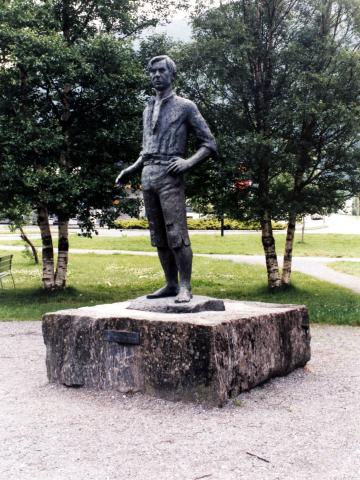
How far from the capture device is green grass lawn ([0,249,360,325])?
12438mm

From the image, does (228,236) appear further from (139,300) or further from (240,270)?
(139,300)

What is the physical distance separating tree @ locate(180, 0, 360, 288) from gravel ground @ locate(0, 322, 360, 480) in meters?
7.12

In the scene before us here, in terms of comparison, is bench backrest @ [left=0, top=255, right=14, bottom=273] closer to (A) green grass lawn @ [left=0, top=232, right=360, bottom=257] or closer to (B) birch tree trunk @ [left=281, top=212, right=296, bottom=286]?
(B) birch tree trunk @ [left=281, top=212, right=296, bottom=286]

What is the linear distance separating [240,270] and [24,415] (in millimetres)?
14575

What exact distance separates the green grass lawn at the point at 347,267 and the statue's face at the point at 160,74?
14407 millimetres

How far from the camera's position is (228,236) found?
118 feet

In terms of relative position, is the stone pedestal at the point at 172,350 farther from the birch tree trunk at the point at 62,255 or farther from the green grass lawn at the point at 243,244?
the green grass lawn at the point at 243,244

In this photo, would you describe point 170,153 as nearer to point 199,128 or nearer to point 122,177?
point 199,128

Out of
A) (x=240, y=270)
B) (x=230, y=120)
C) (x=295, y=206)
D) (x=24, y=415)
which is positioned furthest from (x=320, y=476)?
(x=240, y=270)

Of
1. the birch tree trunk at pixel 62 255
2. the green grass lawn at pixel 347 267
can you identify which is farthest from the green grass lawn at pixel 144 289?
the green grass lawn at pixel 347 267

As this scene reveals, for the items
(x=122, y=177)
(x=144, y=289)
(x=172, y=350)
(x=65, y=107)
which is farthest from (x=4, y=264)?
(x=172, y=350)

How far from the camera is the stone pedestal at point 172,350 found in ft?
19.0

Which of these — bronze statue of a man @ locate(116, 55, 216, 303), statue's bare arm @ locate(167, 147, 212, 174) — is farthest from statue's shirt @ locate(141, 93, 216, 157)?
statue's bare arm @ locate(167, 147, 212, 174)

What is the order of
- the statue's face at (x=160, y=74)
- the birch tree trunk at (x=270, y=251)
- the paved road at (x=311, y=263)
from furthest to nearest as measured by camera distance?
the paved road at (x=311, y=263)
the birch tree trunk at (x=270, y=251)
the statue's face at (x=160, y=74)
